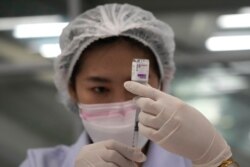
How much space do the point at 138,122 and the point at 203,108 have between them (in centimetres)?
179

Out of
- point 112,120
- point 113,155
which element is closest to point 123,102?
point 112,120

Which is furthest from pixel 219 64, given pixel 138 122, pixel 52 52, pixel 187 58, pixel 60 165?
pixel 138 122

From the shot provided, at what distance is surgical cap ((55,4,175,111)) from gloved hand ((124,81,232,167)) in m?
0.34

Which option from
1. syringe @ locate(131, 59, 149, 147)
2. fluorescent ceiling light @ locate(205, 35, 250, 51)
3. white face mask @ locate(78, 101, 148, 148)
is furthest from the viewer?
fluorescent ceiling light @ locate(205, 35, 250, 51)

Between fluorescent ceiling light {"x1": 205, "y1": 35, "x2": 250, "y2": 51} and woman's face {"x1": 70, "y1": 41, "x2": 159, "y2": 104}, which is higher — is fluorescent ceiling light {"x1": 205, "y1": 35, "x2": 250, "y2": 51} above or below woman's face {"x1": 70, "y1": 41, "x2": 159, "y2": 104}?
above

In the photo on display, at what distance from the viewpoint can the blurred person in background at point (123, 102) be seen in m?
0.98

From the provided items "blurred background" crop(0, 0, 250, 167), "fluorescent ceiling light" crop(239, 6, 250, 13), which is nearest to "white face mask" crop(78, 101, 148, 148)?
→ "blurred background" crop(0, 0, 250, 167)

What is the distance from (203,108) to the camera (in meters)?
2.77

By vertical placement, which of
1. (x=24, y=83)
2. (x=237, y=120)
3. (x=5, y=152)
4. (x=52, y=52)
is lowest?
(x=5, y=152)

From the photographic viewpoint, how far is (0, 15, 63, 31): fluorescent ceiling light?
2.81 m

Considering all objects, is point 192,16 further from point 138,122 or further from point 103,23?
point 138,122

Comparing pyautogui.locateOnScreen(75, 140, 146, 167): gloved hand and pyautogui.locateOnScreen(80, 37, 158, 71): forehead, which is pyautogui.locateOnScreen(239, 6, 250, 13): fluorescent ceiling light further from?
pyautogui.locateOnScreen(75, 140, 146, 167): gloved hand

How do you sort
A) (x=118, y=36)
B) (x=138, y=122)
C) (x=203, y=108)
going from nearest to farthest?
(x=138, y=122), (x=118, y=36), (x=203, y=108)

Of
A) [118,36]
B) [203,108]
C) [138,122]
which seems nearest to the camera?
[138,122]
